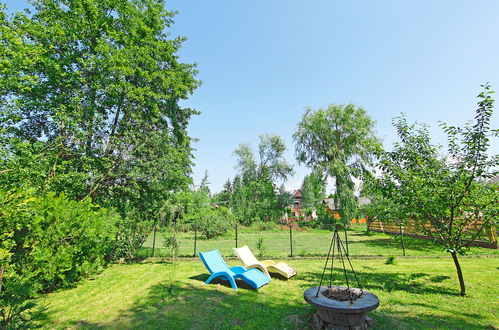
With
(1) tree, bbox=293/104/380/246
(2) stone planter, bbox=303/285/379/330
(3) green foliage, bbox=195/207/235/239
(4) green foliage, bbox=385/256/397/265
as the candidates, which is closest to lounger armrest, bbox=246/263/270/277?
(2) stone planter, bbox=303/285/379/330

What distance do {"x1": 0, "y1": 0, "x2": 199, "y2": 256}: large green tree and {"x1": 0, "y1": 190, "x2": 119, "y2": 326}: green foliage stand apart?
2.34m

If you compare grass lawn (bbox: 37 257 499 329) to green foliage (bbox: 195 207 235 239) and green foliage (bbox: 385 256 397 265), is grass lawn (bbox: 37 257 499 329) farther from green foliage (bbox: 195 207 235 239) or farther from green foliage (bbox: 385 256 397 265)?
green foliage (bbox: 195 207 235 239)

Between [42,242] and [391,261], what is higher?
[42,242]

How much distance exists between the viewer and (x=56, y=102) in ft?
30.8

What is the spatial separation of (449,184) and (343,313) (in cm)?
426

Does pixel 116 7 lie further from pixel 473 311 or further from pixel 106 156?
Result: pixel 473 311

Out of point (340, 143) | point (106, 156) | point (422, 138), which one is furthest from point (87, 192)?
point (340, 143)

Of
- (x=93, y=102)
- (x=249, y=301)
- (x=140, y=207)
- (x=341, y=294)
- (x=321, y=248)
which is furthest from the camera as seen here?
(x=321, y=248)

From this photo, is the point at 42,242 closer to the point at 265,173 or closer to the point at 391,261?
the point at 391,261

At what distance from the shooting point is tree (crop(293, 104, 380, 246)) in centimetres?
2652

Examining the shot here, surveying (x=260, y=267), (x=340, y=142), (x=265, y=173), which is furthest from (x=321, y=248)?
(x=265, y=173)

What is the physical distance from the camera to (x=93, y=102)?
399 inches

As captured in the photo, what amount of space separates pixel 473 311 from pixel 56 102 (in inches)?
541

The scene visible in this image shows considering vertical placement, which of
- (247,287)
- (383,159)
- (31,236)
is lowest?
(247,287)
